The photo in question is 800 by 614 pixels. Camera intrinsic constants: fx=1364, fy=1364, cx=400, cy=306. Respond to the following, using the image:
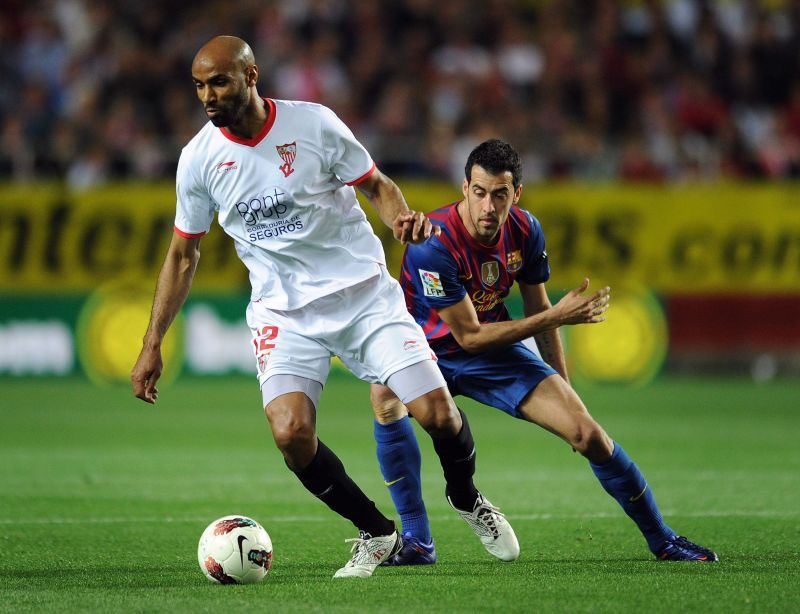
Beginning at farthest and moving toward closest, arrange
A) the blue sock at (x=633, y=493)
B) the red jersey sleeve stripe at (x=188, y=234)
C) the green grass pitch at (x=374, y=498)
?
1. the blue sock at (x=633, y=493)
2. the red jersey sleeve stripe at (x=188, y=234)
3. the green grass pitch at (x=374, y=498)

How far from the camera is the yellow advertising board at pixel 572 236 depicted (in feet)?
51.3

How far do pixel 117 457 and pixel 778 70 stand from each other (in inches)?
429

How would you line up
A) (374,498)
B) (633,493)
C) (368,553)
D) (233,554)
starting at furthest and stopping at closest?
(374,498), (633,493), (368,553), (233,554)

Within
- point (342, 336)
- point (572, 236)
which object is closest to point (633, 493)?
→ point (342, 336)

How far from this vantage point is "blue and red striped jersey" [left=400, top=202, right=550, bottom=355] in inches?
238

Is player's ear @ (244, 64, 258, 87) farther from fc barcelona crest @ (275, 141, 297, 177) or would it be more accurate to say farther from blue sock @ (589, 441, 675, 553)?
blue sock @ (589, 441, 675, 553)

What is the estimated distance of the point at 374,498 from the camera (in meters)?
8.20

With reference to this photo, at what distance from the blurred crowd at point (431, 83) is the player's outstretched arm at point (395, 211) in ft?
33.0

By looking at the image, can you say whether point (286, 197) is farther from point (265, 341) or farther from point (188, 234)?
point (265, 341)

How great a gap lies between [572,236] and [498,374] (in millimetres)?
10257

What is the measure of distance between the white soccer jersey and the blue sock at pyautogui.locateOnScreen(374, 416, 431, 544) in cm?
83

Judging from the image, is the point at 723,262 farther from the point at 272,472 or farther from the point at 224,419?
the point at 272,472

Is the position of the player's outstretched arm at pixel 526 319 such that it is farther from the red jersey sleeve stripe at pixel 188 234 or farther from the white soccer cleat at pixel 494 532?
the red jersey sleeve stripe at pixel 188 234

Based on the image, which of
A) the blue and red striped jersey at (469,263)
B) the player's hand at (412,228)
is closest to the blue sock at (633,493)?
the blue and red striped jersey at (469,263)
